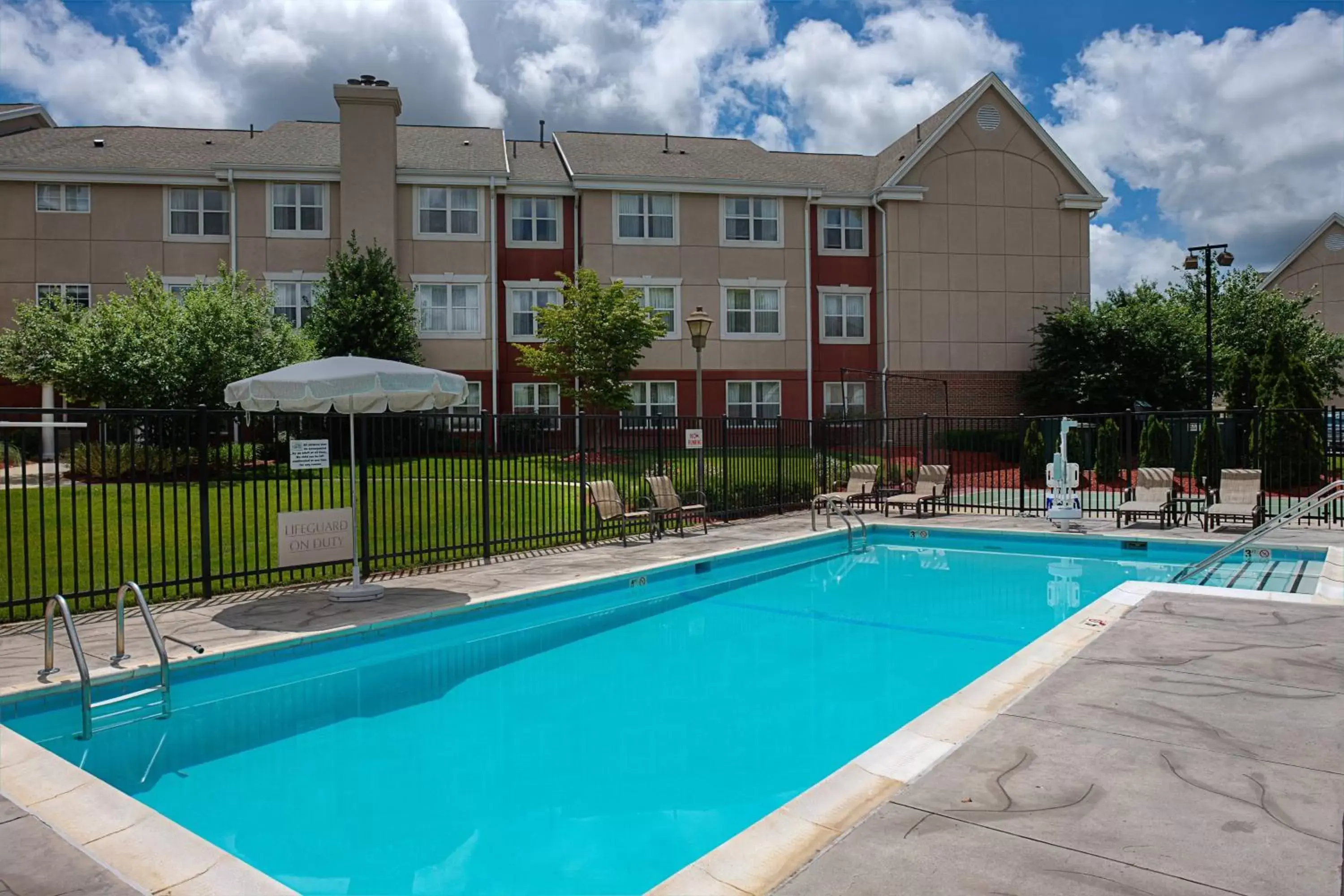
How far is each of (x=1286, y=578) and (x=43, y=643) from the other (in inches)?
551

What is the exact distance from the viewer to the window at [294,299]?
27.1 metres

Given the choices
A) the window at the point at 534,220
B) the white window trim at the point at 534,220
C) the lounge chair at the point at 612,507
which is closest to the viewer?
the lounge chair at the point at 612,507

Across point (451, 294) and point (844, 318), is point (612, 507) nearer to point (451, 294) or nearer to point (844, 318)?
point (451, 294)

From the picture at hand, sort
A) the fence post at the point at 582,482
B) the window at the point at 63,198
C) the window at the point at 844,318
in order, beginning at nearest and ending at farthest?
the fence post at the point at 582,482
the window at the point at 63,198
the window at the point at 844,318

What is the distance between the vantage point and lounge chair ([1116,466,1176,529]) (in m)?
15.6

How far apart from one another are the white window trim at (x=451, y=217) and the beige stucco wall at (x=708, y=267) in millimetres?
3438

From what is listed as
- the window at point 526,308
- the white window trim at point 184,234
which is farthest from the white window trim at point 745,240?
the white window trim at point 184,234

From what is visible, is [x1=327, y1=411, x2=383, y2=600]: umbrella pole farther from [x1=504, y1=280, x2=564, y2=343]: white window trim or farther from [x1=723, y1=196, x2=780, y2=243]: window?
[x1=723, y1=196, x2=780, y2=243]: window

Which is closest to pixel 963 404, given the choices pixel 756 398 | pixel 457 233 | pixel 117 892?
pixel 756 398

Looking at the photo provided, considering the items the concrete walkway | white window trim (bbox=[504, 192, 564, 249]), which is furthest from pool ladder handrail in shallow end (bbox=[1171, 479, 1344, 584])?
white window trim (bbox=[504, 192, 564, 249])

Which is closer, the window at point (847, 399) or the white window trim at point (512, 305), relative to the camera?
the white window trim at point (512, 305)

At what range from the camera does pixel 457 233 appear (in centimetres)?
2820

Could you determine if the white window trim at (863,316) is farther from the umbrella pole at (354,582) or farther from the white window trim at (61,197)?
the white window trim at (61,197)

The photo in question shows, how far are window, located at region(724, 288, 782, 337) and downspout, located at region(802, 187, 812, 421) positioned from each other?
3.31 feet
